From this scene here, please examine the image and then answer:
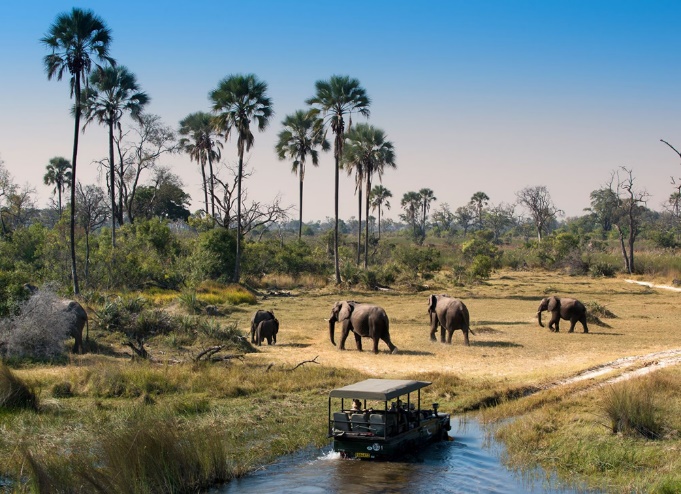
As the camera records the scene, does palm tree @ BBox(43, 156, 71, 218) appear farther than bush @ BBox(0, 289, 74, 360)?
Yes

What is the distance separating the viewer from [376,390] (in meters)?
12.9

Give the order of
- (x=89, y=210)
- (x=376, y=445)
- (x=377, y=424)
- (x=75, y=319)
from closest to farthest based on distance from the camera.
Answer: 1. (x=376, y=445)
2. (x=377, y=424)
3. (x=75, y=319)
4. (x=89, y=210)

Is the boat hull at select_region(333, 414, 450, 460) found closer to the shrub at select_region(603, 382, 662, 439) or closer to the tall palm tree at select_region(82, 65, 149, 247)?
the shrub at select_region(603, 382, 662, 439)

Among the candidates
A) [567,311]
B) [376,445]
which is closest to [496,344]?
[567,311]

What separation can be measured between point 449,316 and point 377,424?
12.5 meters

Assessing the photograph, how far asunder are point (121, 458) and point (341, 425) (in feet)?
13.2

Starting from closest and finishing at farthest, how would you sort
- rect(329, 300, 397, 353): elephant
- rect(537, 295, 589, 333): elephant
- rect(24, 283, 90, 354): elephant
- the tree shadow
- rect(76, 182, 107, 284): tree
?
rect(24, 283, 90, 354): elephant < rect(329, 300, 397, 353): elephant < the tree shadow < rect(537, 295, 589, 333): elephant < rect(76, 182, 107, 284): tree

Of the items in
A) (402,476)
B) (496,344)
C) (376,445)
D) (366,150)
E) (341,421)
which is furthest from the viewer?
(366,150)

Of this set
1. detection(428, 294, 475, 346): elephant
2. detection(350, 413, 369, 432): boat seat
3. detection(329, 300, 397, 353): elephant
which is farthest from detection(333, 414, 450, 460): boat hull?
detection(428, 294, 475, 346): elephant

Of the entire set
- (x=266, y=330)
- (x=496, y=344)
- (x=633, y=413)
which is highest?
(x=266, y=330)

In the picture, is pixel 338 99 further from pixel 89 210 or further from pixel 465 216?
pixel 465 216

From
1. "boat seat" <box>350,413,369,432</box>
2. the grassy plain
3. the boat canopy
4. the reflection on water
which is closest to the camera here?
the grassy plain

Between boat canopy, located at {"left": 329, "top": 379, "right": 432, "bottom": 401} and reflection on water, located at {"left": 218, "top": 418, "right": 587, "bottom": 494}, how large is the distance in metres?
1.08

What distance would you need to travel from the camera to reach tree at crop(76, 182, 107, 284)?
40.2 m
